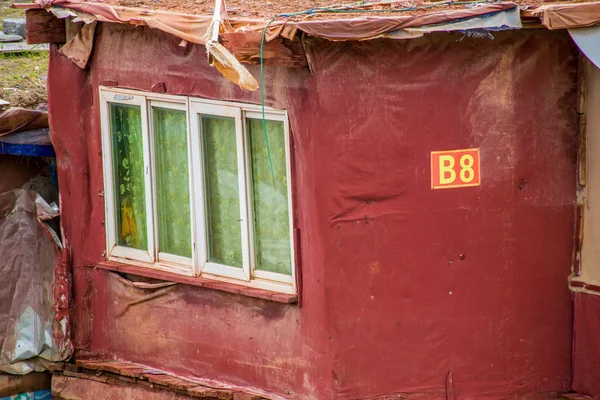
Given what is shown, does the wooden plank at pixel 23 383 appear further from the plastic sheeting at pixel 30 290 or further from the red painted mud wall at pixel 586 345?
the red painted mud wall at pixel 586 345

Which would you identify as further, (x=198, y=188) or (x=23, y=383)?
(x=23, y=383)

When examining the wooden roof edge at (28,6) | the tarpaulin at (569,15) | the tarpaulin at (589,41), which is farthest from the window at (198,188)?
the tarpaulin at (589,41)

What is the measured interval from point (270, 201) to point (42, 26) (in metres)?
2.37

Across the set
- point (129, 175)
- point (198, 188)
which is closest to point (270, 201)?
point (198, 188)

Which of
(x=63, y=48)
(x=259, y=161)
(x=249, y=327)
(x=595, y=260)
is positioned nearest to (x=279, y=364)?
(x=249, y=327)

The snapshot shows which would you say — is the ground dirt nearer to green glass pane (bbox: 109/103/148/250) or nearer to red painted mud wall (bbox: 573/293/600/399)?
green glass pane (bbox: 109/103/148/250)

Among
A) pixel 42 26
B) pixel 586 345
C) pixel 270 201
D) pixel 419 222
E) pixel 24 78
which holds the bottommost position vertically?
pixel 586 345

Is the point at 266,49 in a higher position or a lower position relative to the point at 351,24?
lower

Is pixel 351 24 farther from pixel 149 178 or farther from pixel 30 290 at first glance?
pixel 30 290

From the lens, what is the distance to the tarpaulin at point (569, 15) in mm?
7219


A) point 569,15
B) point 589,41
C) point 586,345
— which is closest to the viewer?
point 569,15

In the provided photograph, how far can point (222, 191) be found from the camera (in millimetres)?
8547

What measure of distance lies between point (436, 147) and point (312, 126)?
0.82m

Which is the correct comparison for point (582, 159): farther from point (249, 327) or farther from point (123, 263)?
point (123, 263)
